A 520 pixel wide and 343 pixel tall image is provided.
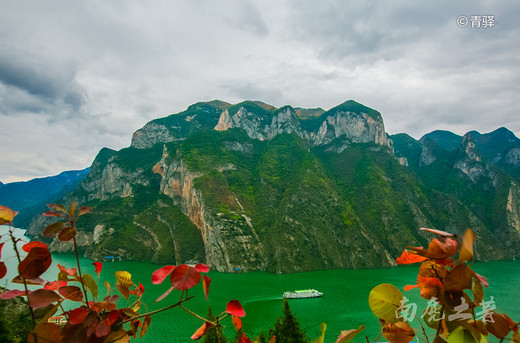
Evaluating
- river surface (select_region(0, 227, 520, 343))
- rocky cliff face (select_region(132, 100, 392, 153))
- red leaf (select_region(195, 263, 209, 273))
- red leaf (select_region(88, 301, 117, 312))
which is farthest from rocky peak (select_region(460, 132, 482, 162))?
red leaf (select_region(88, 301, 117, 312))

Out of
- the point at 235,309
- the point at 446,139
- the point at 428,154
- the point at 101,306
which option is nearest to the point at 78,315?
the point at 101,306

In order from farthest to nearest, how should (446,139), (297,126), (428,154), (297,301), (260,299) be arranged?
(446,139), (428,154), (297,126), (260,299), (297,301)

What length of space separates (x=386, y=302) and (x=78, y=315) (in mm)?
935

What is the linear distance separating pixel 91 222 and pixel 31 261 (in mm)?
89950

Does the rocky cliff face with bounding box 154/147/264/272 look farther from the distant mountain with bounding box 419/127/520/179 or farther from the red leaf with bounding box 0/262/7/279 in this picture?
the distant mountain with bounding box 419/127/520/179

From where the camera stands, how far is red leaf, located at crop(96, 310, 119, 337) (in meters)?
0.75

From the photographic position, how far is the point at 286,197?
6988 cm

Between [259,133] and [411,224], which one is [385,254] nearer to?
[411,224]

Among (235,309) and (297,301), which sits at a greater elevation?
(235,309)

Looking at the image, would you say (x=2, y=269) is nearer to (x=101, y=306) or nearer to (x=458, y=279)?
(x=101, y=306)

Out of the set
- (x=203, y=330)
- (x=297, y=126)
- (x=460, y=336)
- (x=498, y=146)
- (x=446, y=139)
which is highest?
(x=297, y=126)

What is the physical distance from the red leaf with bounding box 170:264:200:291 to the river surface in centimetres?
2114

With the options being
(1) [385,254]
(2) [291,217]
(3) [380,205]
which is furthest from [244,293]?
(3) [380,205]

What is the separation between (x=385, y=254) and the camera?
60.3m
